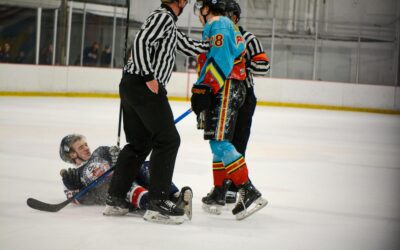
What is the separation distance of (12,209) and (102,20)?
435 inches

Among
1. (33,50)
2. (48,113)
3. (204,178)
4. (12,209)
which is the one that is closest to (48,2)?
(33,50)

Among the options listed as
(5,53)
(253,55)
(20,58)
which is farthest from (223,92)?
(20,58)

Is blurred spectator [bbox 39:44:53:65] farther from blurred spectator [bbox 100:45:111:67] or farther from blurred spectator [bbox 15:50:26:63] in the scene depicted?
blurred spectator [bbox 100:45:111:67]

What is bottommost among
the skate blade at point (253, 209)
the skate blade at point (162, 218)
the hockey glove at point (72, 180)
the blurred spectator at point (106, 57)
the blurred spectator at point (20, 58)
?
the skate blade at point (162, 218)

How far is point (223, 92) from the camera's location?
3.57 m

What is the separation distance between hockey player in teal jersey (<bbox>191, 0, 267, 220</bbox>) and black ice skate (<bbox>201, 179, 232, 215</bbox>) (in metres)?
0.13

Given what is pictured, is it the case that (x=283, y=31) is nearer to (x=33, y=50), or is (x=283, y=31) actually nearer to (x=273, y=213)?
(x=33, y=50)

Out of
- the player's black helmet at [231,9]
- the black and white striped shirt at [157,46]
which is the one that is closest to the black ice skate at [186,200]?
the black and white striped shirt at [157,46]

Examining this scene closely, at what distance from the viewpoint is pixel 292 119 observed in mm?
10594

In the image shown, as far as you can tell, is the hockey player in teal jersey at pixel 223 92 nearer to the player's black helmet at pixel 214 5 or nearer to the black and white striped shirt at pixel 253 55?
the player's black helmet at pixel 214 5

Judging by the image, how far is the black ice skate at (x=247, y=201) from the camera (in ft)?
11.6

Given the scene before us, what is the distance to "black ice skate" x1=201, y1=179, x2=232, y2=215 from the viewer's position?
373 cm

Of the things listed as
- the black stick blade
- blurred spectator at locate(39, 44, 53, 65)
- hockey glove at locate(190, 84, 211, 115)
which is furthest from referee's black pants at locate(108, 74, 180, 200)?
blurred spectator at locate(39, 44, 53, 65)

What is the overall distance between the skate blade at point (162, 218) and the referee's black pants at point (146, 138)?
0.07 meters
